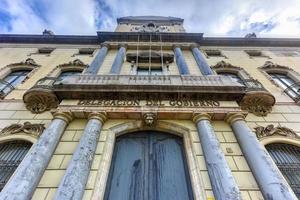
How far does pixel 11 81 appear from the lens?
35.6ft

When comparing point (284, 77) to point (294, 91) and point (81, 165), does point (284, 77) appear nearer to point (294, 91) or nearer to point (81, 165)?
point (294, 91)

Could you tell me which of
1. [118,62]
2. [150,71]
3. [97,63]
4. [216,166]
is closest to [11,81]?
[97,63]

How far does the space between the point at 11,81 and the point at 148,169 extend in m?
9.25

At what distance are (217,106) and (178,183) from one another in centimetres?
313

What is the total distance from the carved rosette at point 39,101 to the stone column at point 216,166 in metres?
5.61

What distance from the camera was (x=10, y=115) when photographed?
7.94m

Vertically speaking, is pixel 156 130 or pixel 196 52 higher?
pixel 196 52

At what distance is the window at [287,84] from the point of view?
31.8 ft

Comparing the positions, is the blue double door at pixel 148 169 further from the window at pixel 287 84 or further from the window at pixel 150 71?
the window at pixel 287 84

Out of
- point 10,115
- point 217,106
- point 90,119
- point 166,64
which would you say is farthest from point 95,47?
point 217,106

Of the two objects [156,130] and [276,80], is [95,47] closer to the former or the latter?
[156,130]

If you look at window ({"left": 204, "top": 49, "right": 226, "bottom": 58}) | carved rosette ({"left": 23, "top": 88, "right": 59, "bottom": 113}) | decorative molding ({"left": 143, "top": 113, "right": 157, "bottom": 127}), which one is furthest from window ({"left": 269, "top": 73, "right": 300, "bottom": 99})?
carved rosette ({"left": 23, "top": 88, "right": 59, "bottom": 113})

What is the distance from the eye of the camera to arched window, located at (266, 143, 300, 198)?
5.96m

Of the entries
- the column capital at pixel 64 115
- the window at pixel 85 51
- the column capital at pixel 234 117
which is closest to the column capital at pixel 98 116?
the column capital at pixel 64 115
